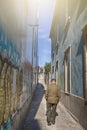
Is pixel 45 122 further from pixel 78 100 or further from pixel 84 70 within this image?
pixel 84 70

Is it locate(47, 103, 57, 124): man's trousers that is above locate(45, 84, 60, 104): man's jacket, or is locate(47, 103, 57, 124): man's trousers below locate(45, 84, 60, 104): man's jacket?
below

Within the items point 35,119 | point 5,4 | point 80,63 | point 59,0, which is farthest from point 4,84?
point 59,0

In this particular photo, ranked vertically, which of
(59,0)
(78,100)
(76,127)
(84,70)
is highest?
(59,0)

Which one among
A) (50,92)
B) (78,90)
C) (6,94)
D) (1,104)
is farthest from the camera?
(78,90)

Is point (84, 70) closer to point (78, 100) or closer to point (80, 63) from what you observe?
point (80, 63)

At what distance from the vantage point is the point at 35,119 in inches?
420

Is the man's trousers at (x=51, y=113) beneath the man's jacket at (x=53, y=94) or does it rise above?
beneath

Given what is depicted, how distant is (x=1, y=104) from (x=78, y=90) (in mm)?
6333

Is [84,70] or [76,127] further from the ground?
[84,70]

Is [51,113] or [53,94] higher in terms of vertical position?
[53,94]

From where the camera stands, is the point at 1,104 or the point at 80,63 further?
the point at 80,63

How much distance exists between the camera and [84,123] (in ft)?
28.8

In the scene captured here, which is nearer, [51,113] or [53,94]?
[53,94]

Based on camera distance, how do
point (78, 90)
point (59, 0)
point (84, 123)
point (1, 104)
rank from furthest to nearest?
1. point (59, 0)
2. point (78, 90)
3. point (84, 123)
4. point (1, 104)
